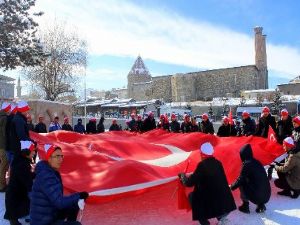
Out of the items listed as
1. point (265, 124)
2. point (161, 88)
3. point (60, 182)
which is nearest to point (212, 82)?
point (161, 88)

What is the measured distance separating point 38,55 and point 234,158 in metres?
12.4

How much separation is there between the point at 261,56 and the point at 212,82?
11.7 metres

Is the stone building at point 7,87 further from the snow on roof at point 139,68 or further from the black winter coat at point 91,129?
the snow on roof at point 139,68

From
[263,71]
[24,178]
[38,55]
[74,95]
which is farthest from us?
[263,71]

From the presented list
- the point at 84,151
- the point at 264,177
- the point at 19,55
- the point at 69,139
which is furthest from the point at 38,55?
the point at 264,177

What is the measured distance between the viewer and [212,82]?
87.2 m

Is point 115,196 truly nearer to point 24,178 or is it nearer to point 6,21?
point 24,178

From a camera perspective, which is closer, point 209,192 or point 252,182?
point 209,192

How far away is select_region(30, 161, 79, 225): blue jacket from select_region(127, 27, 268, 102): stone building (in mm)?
77989

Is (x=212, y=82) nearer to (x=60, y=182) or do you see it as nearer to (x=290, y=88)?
(x=290, y=88)

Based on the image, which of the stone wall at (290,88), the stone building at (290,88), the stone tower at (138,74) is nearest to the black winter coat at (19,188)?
the stone building at (290,88)

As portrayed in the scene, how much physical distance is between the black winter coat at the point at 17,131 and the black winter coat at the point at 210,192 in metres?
3.14

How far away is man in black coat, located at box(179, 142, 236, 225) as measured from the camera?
561cm

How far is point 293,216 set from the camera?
6535 millimetres
